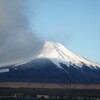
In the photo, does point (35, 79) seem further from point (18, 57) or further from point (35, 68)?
point (18, 57)

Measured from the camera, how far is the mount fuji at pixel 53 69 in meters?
71.8

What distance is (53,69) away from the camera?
82.4 metres

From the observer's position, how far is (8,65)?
7888 centimetres

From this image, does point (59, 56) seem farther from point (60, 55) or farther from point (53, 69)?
point (53, 69)

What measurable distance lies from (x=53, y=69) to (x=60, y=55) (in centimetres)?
1864

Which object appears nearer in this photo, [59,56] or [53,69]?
[53,69]

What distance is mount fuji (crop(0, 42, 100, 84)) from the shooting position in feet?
236

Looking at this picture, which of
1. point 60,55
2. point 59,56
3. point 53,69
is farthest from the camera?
point 60,55

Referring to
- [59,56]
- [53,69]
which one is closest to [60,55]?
[59,56]

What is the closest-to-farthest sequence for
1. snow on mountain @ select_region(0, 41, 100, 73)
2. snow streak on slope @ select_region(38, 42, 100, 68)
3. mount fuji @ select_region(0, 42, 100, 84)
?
mount fuji @ select_region(0, 42, 100, 84)
snow on mountain @ select_region(0, 41, 100, 73)
snow streak on slope @ select_region(38, 42, 100, 68)

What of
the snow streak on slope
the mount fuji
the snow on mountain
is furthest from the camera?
the snow streak on slope

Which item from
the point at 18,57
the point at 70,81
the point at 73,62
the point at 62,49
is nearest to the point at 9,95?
the point at 70,81

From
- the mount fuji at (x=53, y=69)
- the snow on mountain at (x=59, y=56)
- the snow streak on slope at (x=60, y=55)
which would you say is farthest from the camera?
the snow streak on slope at (x=60, y=55)

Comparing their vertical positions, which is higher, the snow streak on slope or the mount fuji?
the snow streak on slope
